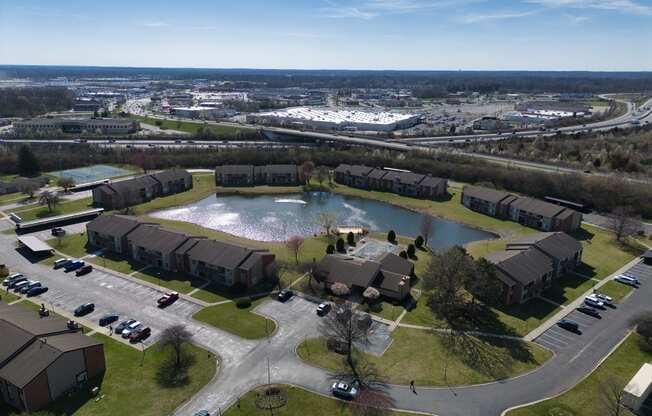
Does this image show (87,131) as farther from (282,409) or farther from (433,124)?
(282,409)

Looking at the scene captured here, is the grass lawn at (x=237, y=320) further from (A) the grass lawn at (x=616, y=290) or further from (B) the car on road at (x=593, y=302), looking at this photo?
(A) the grass lawn at (x=616, y=290)

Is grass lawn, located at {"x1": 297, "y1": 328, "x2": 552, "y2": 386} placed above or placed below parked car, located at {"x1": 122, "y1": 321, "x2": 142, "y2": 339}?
below

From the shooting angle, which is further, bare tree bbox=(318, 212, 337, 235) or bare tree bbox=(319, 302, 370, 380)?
bare tree bbox=(318, 212, 337, 235)

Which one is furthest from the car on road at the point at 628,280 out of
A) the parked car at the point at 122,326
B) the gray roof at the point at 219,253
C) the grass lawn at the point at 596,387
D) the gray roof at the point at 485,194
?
the parked car at the point at 122,326

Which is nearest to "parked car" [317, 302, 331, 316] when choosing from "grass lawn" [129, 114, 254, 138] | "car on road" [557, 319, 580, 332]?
"car on road" [557, 319, 580, 332]

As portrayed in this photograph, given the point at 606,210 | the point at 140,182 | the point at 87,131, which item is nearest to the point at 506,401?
the point at 606,210

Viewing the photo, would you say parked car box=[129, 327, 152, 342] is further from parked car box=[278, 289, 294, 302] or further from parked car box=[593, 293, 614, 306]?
parked car box=[593, 293, 614, 306]

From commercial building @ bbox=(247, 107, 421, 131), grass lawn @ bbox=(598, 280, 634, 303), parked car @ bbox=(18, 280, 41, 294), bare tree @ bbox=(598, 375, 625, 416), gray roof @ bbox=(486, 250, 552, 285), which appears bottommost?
bare tree @ bbox=(598, 375, 625, 416)
